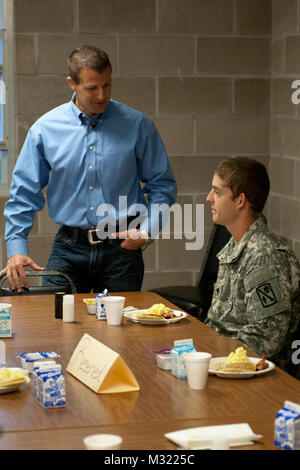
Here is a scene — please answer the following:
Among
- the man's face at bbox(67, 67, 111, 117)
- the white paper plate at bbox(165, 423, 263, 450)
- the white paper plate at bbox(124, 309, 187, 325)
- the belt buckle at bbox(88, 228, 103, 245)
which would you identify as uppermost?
the man's face at bbox(67, 67, 111, 117)

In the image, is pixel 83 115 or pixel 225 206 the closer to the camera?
pixel 225 206

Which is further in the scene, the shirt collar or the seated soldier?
the shirt collar

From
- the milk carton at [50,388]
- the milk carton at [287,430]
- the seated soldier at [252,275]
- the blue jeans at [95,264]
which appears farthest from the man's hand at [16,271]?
the milk carton at [287,430]

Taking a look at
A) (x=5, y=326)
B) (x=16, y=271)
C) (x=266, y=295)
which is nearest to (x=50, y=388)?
(x=5, y=326)

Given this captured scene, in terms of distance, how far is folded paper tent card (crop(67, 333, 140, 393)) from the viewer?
5.79ft

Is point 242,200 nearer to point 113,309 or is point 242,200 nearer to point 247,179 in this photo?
point 247,179

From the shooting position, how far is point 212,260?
13.1 feet

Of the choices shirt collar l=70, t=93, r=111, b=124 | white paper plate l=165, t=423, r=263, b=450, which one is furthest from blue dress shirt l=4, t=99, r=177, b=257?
white paper plate l=165, t=423, r=263, b=450

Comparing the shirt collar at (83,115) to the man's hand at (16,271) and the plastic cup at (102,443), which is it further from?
the plastic cup at (102,443)

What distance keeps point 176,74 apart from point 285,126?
708mm

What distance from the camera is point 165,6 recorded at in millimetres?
4480

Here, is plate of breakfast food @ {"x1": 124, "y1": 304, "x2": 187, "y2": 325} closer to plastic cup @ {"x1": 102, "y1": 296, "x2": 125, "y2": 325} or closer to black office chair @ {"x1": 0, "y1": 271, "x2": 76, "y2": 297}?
plastic cup @ {"x1": 102, "y1": 296, "x2": 125, "y2": 325}

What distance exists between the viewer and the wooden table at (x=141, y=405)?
1502mm
